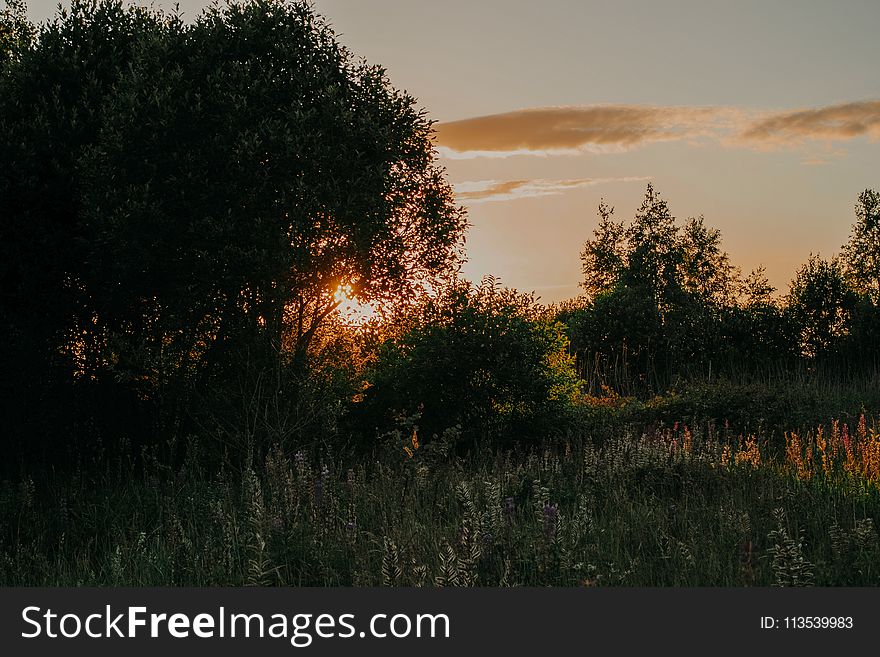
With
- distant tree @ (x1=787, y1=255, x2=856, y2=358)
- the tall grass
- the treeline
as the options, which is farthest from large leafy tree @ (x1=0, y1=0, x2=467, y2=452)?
distant tree @ (x1=787, y1=255, x2=856, y2=358)

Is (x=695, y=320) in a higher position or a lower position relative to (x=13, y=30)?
lower

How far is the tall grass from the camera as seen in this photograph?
6168 millimetres

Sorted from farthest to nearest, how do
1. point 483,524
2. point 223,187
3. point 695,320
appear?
point 695,320 → point 223,187 → point 483,524

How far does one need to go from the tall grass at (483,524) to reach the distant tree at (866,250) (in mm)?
23433

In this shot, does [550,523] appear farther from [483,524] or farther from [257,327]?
[257,327]

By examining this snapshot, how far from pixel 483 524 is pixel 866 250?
103 ft

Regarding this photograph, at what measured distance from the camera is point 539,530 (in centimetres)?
682

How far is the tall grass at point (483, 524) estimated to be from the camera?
6168 mm

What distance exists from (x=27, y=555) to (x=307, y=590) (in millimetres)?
4424

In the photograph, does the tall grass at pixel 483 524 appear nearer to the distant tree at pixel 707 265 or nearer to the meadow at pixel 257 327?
the meadow at pixel 257 327

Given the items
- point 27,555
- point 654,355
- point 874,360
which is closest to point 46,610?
point 27,555

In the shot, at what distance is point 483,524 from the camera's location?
6.59 metres

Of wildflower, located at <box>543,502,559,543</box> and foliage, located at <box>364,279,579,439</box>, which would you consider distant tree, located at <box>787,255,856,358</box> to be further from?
wildflower, located at <box>543,502,559,543</box>

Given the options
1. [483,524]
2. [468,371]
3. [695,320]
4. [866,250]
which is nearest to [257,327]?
[468,371]
